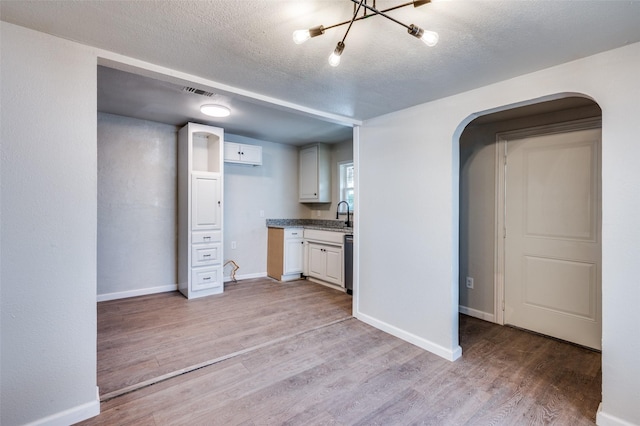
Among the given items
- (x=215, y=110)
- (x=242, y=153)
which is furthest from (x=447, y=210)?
(x=242, y=153)

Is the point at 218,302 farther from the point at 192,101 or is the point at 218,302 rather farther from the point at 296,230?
the point at 192,101

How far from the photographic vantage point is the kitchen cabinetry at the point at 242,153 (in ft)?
14.6

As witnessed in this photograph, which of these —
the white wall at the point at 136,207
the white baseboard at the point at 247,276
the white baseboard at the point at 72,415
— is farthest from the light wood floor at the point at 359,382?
the white baseboard at the point at 247,276

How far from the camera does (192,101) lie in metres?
3.12

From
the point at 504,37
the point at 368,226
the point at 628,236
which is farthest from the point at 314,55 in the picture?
the point at 628,236

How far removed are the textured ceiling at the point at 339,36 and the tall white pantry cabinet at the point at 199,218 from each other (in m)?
1.99

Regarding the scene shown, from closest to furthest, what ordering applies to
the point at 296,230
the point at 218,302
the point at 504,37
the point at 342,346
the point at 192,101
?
the point at 504,37 → the point at 342,346 → the point at 192,101 → the point at 218,302 → the point at 296,230

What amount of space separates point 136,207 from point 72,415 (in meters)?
2.77

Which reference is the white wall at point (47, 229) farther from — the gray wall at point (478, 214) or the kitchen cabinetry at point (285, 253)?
the gray wall at point (478, 214)

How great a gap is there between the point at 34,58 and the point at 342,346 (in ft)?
9.33

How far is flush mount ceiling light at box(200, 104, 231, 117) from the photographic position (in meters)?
3.25

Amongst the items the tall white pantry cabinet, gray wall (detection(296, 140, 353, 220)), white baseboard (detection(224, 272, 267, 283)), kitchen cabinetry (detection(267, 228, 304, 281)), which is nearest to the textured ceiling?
the tall white pantry cabinet

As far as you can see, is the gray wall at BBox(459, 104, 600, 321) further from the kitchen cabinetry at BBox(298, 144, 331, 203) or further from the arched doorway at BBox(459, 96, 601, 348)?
the kitchen cabinetry at BBox(298, 144, 331, 203)

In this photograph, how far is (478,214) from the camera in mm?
3373
